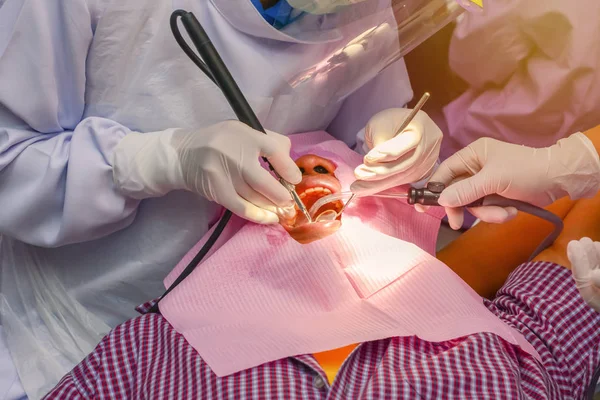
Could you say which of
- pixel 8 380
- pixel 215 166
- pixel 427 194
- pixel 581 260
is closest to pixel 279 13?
pixel 215 166

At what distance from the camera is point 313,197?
105cm

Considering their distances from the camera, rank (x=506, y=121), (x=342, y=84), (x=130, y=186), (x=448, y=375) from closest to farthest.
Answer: (x=448, y=375)
(x=130, y=186)
(x=342, y=84)
(x=506, y=121)

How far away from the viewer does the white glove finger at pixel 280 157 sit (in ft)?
3.09

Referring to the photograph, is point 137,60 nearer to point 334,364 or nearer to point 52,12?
point 52,12

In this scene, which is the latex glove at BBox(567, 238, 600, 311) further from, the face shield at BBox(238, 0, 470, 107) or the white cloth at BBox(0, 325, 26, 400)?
the white cloth at BBox(0, 325, 26, 400)

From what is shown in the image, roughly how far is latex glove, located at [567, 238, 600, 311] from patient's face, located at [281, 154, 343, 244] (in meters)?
0.37

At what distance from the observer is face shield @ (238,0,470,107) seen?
973 mm

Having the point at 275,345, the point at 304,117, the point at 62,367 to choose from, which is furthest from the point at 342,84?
the point at 62,367

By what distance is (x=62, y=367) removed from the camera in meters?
1.04

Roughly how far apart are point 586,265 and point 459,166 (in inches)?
11.1

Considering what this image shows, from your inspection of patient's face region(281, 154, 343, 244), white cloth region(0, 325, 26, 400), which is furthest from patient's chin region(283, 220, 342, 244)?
white cloth region(0, 325, 26, 400)

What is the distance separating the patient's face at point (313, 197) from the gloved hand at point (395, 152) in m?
0.05

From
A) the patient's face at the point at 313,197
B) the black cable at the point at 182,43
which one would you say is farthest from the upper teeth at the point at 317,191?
the black cable at the point at 182,43

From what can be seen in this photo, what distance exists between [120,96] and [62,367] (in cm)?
46
